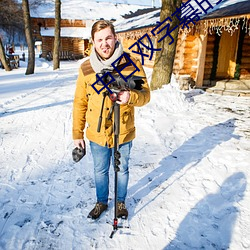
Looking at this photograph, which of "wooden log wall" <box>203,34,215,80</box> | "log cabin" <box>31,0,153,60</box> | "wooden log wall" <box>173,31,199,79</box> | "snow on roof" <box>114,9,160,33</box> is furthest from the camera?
"log cabin" <box>31,0,153,60</box>

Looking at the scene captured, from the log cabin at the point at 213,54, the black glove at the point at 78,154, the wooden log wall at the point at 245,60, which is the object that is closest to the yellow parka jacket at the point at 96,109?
the black glove at the point at 78,154

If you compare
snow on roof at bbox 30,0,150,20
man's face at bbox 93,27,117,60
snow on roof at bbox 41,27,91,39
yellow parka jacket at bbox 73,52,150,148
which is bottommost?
yellow parka jacket at bbox 73,52,150,148

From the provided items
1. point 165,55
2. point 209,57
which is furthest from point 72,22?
point 165,55

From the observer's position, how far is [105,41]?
1.80 m

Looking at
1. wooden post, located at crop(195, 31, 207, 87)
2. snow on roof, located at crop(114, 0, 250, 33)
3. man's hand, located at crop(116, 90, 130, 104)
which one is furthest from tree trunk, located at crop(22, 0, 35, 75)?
man's hand, located at crop(116, 90, 130, 104)

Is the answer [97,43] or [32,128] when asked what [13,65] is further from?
[97,43]

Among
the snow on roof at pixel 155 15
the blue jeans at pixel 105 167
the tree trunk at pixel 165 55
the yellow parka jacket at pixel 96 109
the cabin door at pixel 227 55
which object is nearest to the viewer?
the yellow parka jacket at pixel 96 109

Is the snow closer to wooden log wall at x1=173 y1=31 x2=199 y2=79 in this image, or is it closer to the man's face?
the man's face

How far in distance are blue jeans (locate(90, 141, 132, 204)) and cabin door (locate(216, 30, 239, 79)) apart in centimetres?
1051

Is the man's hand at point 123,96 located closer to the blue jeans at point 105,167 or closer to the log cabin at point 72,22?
the blue jeans at point 105,167

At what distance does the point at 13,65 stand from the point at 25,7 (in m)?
6.94

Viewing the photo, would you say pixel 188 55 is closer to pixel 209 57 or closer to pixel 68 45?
pixel 209 57

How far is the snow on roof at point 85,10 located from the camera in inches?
1284

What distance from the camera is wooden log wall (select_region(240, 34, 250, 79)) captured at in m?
10.9
